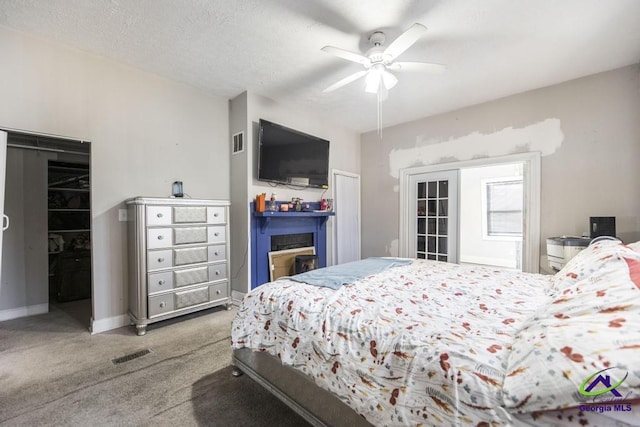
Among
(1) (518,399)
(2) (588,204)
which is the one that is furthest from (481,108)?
(1) (518,399)

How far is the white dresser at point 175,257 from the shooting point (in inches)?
105

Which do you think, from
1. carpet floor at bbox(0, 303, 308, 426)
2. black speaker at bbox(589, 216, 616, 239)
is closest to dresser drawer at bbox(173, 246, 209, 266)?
carpet floor at bbox(0, 303, 308, 426)

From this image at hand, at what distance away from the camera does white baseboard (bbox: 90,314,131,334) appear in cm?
268

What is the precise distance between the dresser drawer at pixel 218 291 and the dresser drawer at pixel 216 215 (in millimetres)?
744

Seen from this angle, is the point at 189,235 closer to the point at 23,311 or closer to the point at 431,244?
the point at 23,311

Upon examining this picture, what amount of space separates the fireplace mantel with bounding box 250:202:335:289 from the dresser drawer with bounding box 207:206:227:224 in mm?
420

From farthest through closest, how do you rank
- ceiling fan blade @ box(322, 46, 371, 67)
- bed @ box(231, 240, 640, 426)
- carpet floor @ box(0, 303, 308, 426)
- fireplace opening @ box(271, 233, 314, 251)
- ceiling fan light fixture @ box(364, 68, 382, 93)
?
fireplace opening @ box(271, 233, 314, 251), ceiling fan light fixture @ box(364, 68, 382, 93), ceiling fan blade @ box(322, 46, 371, 67), carpet floor @ box(0, 303, 308, 426), bed @ box(231, 240, 640, 426)

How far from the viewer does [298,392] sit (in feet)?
4.88

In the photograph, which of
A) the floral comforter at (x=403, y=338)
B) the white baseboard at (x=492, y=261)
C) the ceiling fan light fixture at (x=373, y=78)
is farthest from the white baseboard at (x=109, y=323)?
the white baseboard at (x=492, y=261)

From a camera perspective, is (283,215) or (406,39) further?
(283,215)

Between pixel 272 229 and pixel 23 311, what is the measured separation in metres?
2.98

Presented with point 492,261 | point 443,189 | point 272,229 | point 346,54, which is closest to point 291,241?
point 272,229

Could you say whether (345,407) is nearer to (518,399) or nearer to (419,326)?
(419,326)

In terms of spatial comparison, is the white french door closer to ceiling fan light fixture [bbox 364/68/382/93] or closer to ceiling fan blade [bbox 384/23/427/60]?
ceiling fan light fixture [bbox 364/68/382/93]
